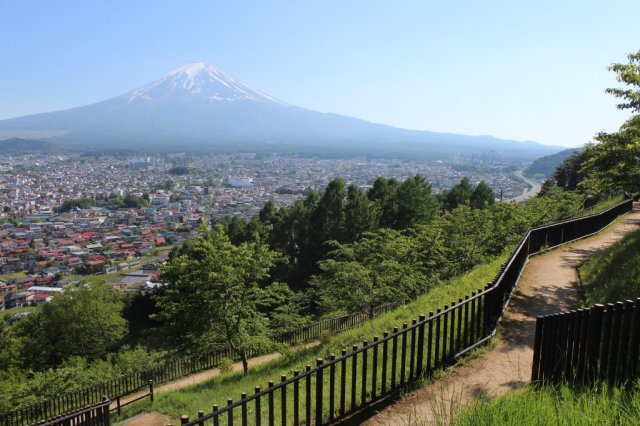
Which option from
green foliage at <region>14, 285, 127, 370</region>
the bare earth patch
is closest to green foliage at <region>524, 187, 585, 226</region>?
the bare earth patch

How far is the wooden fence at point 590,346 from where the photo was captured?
14.8 ft

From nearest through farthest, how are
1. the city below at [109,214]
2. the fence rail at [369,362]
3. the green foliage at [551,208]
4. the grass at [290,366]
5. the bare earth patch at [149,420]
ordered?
1. the fence rail at [369,362]
2. the grass at [290,366]
3. the bare earth patch at [149,420]
4. the green foliage at [551,208]
5. the city below at [109,214]

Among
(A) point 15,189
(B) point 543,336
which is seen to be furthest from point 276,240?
(A) point 15,189

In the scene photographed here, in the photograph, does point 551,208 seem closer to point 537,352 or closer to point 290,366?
point 290,366

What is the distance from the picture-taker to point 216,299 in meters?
13.3

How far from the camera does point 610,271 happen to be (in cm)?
960

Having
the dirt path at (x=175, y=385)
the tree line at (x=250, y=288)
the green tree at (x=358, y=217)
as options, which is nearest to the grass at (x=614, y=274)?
the tree line at (x=250, y=288)

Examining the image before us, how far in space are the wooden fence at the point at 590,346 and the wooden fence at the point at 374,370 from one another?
9cm

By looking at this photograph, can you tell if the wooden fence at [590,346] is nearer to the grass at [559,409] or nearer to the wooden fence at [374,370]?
the wooden fence at [374,370]

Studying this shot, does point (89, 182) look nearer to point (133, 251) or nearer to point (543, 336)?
point (133, 251)

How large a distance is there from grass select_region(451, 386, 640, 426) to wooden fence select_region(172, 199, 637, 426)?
748mm

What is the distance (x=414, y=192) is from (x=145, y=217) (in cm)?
7835

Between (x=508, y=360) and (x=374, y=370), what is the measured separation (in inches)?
96.7

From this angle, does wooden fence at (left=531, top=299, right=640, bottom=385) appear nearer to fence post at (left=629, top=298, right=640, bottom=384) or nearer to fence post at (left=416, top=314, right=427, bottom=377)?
fence post at (left=629, top=298, right=640, bottom=384)
